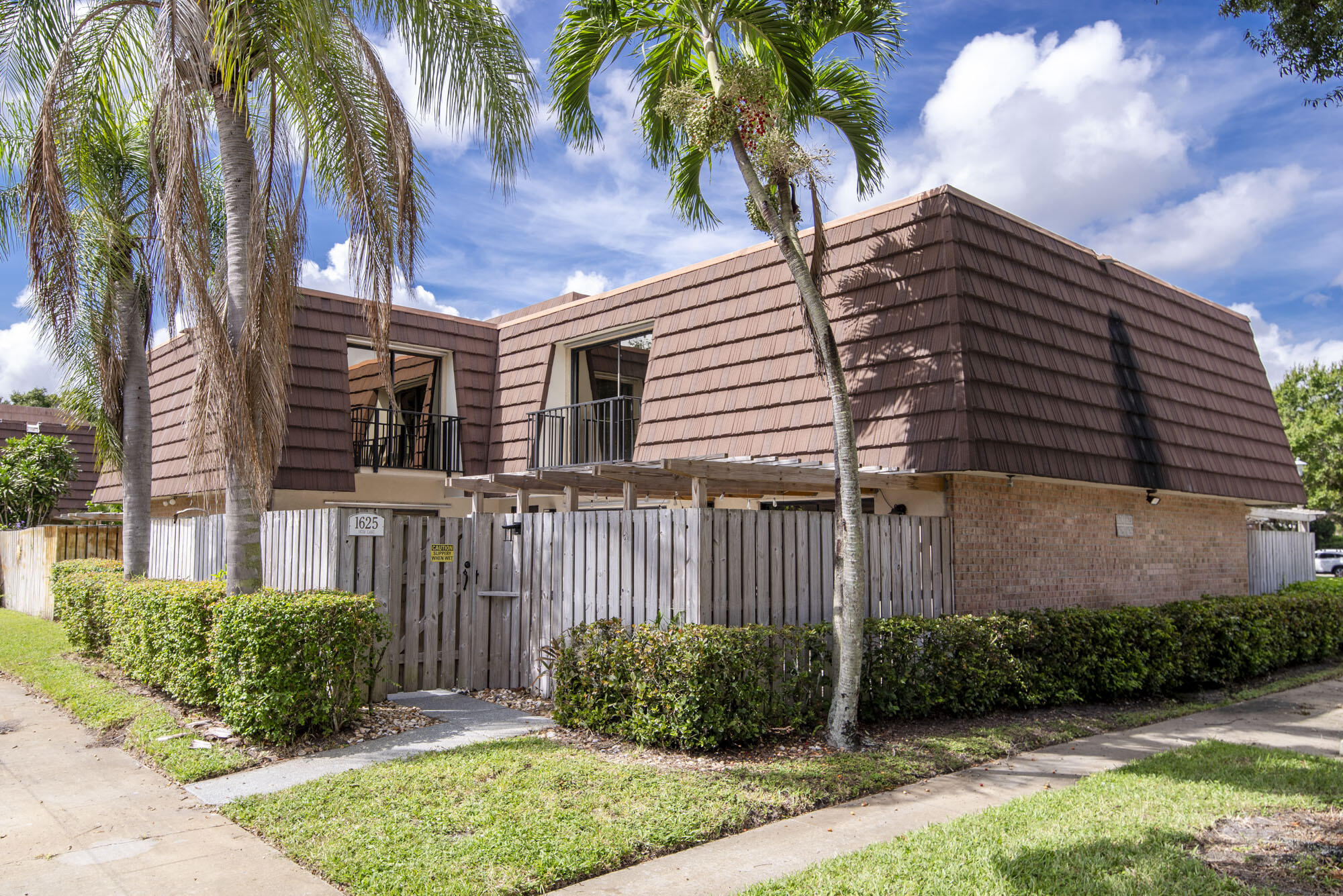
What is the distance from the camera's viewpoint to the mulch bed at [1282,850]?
4.76m

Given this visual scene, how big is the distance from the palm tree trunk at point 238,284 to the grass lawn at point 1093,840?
602cm

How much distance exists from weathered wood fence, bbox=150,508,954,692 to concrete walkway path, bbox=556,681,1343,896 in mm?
2165

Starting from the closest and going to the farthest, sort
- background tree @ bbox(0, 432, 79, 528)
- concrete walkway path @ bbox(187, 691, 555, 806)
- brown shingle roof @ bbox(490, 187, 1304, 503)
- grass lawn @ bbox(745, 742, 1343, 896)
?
grass lawn @ bbox(745, 742, 1343, 896)
concrete walkway path @ bbox(187, 691, 555, 806)
brown shingle roof @ bbox(490, 187, 1304, 503)
background tree @ bbox(0, 432, 79, 528)

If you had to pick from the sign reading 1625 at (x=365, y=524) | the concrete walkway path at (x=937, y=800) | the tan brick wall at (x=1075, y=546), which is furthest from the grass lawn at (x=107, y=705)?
the tan brick wall at (x=1075, y=546)

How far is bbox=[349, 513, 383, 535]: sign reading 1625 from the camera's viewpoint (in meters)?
8.97

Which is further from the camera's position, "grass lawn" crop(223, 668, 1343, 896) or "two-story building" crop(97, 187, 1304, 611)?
"two-story building" crop(97, 187, 1304, 611)

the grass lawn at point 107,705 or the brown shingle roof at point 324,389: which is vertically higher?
the brown shingle roof at point 324,389

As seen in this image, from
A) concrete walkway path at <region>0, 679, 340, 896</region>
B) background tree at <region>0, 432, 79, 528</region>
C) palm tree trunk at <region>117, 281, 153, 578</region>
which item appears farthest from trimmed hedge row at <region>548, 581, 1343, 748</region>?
background tree at <region>0, 432, 79, 528</region>

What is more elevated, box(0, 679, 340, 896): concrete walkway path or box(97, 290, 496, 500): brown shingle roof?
box(97, 290, 496, 500): brown shingle roof

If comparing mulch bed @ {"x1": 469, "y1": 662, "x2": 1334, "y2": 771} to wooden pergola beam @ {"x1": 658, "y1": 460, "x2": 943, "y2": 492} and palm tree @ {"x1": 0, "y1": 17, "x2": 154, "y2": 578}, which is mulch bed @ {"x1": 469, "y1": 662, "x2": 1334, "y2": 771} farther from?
palm tree @ {"x1": 0, "y1": 17, "x2": 154, "y2": 578}

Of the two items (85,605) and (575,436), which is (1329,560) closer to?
(575,436)

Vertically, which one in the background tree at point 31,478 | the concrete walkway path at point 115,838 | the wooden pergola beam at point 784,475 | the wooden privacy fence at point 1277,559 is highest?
the background tree at point 31,478

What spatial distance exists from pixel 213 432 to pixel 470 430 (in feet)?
26.5

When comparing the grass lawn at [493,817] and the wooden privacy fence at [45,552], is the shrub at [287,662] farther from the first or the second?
the wooden privacy fence at [45,552]
